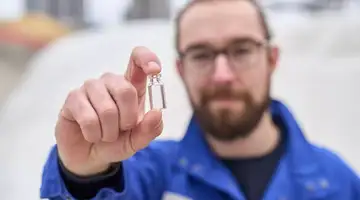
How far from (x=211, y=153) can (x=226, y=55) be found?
0.11 meters

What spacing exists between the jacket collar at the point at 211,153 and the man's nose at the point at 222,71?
9cm

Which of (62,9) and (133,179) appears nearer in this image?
(133,179)

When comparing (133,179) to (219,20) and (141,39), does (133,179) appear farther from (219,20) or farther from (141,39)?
(141,39)

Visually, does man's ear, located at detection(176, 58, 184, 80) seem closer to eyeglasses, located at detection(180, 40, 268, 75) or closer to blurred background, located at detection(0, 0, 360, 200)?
eyeglasses, located at detection(180, 40, 268, 75)

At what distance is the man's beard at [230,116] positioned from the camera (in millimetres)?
555

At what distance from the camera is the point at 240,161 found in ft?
1.91

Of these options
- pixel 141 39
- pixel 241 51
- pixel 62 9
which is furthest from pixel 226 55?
pixel 62 9

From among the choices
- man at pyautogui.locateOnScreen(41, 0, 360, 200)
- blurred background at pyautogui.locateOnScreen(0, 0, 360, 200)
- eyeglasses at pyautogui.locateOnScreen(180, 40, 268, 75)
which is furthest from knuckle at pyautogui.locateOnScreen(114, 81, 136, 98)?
blurred background at pyautogui.locateOnScreen(0, 0, 360, 200)

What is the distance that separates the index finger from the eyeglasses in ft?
0.81

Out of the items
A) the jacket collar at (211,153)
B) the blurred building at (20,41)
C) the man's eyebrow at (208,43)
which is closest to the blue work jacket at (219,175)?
the jacket collar at (211,153)

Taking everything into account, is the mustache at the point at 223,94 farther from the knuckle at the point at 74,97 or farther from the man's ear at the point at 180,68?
the knuckle at the point at 74,97

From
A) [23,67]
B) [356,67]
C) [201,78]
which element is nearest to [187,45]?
[201,78]

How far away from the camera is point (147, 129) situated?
11.5 inches

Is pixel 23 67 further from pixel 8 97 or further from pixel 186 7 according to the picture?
pixel 186 7
